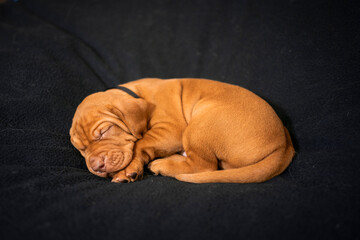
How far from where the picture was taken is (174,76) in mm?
3791

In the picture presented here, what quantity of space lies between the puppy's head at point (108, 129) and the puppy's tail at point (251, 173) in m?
0.61

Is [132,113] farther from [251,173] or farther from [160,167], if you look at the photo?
[251,173]

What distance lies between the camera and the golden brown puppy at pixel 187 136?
2223mm

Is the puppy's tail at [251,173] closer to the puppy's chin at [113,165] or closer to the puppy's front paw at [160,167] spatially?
the puppy's front paw at [160,167]

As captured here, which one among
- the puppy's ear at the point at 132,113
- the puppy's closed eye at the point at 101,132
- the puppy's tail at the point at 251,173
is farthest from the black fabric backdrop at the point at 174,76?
the puppy's ear at the point at 132,113

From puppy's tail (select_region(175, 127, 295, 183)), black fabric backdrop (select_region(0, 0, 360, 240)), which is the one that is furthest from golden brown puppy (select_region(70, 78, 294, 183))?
black fabric backdrop (select_region(0, 0, 360, 240))

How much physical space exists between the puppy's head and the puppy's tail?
2.00 feet

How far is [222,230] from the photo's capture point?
59.7 inches

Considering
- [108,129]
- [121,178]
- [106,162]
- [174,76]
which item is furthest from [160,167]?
[174,76]

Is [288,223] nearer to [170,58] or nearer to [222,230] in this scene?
[222,230]

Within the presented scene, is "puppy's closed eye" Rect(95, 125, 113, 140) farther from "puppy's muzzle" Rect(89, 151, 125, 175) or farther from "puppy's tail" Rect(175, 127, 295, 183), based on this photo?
"puppy's tail" Rect(175, 127, 295, 183)

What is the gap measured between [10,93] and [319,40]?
10.7 feet

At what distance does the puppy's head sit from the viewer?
230 centimetres

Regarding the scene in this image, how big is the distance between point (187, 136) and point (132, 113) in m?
0.57
